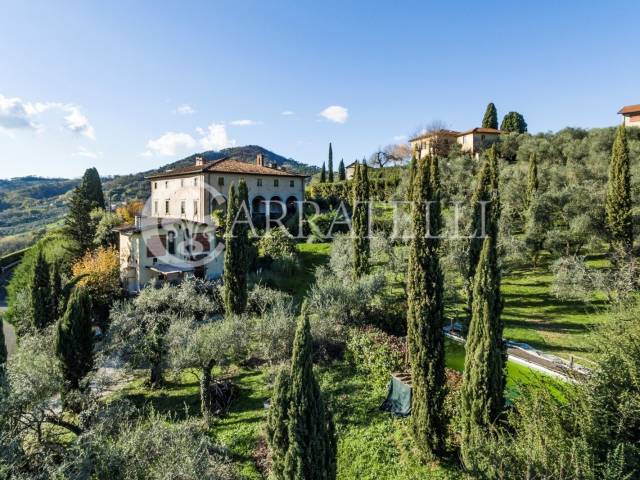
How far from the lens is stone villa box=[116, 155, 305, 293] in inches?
1117

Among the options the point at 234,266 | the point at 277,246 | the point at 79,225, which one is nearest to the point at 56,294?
the point at 234,266

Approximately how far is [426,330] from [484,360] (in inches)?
84.4

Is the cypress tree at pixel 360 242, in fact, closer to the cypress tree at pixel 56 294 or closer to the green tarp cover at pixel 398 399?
the green tarp cover at pixel 398 399

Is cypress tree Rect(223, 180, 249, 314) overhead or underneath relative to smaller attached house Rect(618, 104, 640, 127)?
underneath

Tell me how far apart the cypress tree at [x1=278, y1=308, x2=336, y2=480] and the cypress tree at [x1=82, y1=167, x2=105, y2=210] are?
46538 mm

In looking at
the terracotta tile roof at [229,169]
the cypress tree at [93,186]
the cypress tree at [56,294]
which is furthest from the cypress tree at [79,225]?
the cypress tree at [56,294]

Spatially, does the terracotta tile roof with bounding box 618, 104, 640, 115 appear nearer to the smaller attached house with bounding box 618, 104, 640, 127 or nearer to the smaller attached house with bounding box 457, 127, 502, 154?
the smaller attached house with bounding box 618, 104, 640, 127

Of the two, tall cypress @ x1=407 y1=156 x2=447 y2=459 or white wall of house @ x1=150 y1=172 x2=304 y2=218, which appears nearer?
tall cypress @ x1=407 y1=156 x2=447 y2=459

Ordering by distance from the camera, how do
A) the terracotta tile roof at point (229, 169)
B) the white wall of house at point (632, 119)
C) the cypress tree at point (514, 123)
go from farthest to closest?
1. the cypress tree at point (514, 123)
2. the white wall of house at point (632, 119)
3. the terracotta tile roof at point (229, 169)

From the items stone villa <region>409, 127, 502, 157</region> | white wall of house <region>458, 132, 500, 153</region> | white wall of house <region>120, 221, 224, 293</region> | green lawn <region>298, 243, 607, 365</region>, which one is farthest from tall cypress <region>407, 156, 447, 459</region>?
white wall of house <region>458, 132, 500, 153</region>

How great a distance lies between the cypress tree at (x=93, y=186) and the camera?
151 ft

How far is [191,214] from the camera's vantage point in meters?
37.5

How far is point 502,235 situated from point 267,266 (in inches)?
701

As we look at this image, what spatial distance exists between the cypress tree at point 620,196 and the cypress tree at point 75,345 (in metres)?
28.9
